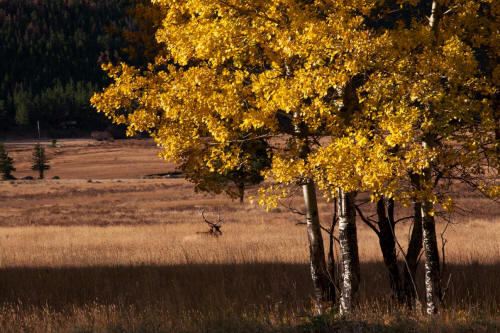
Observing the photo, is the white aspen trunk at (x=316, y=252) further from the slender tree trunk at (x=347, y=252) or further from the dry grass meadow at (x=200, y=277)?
the slender tree trunk at (x=347, y=252)

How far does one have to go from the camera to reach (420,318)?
8.23 m

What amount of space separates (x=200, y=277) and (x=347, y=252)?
5632mm

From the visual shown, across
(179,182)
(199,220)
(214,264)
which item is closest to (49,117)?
(179,182)

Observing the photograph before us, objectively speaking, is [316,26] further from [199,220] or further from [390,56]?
[199,220]

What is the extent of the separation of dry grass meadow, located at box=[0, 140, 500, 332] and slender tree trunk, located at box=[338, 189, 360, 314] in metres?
0.38

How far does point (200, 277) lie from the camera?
14.3 meters

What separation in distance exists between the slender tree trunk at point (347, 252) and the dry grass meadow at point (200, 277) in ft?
1.23

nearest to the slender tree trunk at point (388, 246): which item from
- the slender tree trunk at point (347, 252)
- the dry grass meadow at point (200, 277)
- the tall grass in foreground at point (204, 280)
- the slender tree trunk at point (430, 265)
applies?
the dry grass meadow at point (200, 277)

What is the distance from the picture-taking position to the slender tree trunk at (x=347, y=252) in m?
9.55

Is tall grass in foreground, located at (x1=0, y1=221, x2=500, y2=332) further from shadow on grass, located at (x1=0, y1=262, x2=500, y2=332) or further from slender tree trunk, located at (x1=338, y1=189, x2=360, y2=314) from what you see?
slender tree trunk, located at (x1=338, y1=189, x2=360, y2=314)

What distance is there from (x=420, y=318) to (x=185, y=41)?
575 centimetres

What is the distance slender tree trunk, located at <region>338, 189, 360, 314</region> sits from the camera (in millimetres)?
9547

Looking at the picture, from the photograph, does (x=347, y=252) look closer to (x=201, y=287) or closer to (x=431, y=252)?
(x=431, y=252)

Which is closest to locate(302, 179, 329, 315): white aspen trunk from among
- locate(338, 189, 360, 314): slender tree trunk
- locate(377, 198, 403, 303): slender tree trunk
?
locate(338, 189, 360, 314): slender tree trunk
